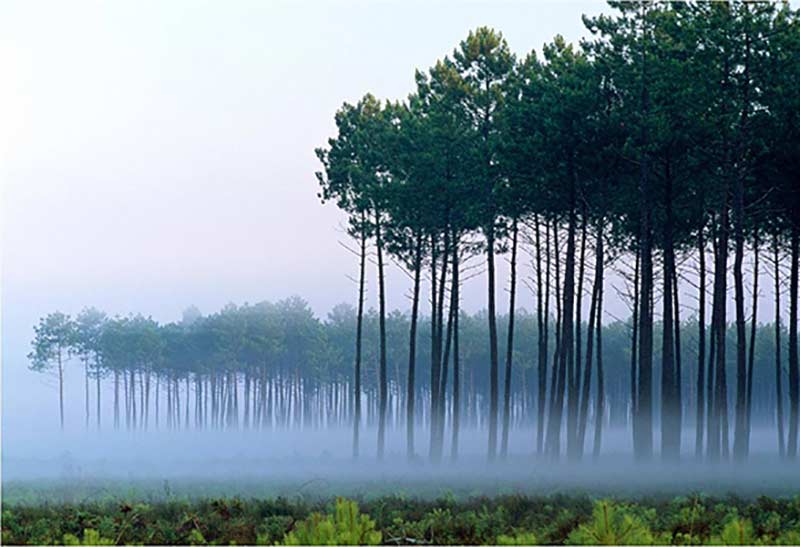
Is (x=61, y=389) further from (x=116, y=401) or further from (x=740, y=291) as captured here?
(x=740, y=291)

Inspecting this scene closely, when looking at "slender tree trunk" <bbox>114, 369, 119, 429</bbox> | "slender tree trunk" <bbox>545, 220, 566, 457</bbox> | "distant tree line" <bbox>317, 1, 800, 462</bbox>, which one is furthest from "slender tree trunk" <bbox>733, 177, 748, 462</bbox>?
"slender tree trunk" <bbox>114, 369, 119, 429</bbox>

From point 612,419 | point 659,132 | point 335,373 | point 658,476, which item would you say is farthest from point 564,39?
point 335,373

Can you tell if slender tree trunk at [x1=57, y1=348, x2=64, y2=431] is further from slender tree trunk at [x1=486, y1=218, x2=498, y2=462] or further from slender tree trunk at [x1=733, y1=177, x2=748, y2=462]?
slender tree trunk at [x1=733, y1=177, x2=748, y2=462]

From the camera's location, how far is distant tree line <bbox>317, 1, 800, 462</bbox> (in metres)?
31.3

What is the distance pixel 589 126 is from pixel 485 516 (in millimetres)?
22202

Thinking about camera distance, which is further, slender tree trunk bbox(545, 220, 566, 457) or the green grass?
slender tree trunk bbox(545, 220, 566, 457)

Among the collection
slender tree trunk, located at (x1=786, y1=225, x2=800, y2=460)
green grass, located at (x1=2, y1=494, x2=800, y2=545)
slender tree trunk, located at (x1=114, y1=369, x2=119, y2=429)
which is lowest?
slender tree trunk, located at (x1=114, y1=369, x2=119, y2=429)

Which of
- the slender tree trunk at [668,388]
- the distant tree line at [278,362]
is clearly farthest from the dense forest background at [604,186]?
the distant tree line at [278,362]

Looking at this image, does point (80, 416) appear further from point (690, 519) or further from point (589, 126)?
point (690, 519)

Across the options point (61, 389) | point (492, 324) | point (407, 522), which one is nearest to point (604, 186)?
point (492, 324)

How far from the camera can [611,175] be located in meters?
36.2

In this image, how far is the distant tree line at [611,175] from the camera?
103 feet

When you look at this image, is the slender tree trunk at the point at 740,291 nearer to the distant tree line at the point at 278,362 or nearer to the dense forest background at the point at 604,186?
the dense forest background at the point at 604,186

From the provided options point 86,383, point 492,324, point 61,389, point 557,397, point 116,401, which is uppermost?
point 492,324
